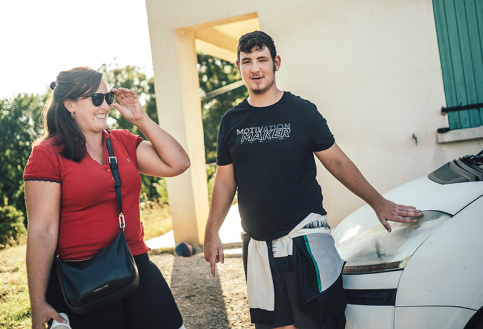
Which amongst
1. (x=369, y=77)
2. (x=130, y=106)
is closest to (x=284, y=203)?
(x=130, y=106)

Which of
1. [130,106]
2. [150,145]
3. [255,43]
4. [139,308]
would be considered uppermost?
[255,43]

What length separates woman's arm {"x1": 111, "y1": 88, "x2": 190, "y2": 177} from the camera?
2605mm

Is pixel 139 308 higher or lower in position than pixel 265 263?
lower

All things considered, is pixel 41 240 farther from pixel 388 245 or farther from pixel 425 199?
pixel 425 199

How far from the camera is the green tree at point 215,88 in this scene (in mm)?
36656

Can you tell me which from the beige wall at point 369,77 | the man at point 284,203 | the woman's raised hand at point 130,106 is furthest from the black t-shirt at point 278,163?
the beige wall at point 369,77

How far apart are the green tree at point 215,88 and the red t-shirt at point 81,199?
110 feet

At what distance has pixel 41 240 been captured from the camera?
2.16 metres

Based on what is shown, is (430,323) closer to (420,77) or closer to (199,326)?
(199,326)

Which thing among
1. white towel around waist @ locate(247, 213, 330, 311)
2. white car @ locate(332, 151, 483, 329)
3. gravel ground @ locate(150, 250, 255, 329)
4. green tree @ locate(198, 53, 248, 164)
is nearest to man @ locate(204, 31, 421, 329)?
white towel around waist @ locate(247, 213, 330, 311)

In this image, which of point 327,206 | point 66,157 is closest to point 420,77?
point 327,206

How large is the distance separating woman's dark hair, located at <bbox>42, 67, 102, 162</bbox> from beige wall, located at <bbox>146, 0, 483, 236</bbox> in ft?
13.7

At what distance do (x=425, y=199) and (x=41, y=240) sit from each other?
2.06 m

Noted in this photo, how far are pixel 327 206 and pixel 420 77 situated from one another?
195cm
